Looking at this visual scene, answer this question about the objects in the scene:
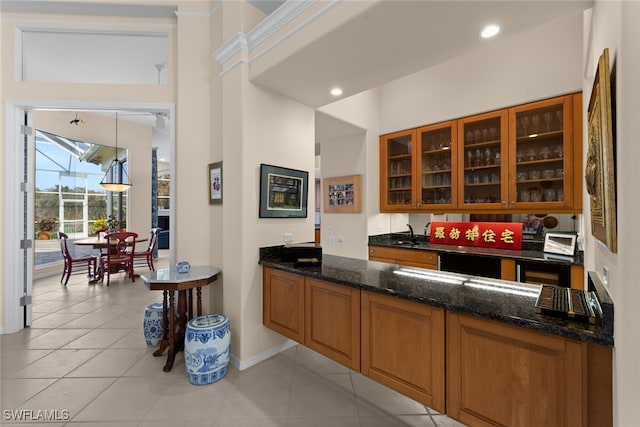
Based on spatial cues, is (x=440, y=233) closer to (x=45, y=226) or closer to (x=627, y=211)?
(x=627, y=211)

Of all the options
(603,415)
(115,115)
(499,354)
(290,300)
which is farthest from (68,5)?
(603,415)

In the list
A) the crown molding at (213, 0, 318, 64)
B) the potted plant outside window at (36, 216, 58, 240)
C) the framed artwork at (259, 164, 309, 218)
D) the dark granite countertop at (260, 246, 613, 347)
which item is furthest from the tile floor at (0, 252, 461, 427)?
the potted plant outside window at (36, 216, 58, 240)

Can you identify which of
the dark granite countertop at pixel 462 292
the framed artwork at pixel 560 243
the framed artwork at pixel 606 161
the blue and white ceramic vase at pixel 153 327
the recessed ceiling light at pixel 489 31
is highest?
the recessed ceiling light at pixel 489 31

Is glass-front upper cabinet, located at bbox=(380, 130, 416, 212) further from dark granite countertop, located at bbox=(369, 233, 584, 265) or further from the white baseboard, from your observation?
the white baseboard

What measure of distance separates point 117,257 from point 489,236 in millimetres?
6457

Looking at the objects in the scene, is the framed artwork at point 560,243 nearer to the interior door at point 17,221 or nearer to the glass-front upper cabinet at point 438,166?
the glass-front upper cabinet at point 438,166

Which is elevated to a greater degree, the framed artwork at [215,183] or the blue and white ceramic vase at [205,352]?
the framed artwork at [215,183]

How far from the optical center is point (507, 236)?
11.0 ft

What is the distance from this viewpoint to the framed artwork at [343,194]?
14.0 feet

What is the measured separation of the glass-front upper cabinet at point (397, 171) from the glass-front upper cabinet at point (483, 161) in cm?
67

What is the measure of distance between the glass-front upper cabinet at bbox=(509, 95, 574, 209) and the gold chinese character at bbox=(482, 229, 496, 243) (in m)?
0.42

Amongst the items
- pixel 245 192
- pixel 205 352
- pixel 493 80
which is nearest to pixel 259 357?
pixel 205 352

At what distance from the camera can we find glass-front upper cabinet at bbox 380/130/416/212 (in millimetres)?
4072

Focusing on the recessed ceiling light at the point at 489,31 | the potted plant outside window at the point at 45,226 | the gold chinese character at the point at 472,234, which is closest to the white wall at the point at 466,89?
the gold chinese character at the point at 472,234
